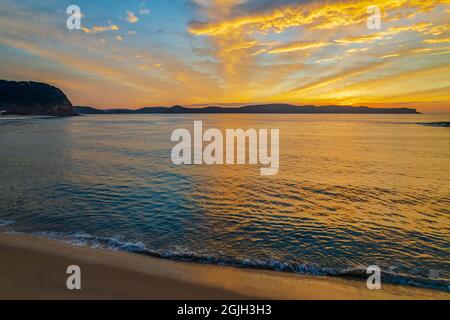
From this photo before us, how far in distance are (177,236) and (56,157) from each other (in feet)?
82.7

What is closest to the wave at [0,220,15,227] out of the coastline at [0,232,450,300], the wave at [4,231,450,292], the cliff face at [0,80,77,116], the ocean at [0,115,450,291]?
the ocean at [0,115,450,291]

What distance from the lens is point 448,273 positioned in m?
8.09

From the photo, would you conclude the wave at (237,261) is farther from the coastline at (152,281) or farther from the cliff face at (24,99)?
the cliff face at (24,99)

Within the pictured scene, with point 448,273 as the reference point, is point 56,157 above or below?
above

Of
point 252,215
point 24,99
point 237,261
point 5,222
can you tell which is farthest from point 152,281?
point 24,99

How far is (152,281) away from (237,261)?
282 cm

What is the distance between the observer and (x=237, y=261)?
855 centimetres

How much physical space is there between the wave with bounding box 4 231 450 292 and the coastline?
282mm

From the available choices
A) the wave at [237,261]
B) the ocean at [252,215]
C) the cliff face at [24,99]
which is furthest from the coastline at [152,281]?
the cliff face at [24,99]

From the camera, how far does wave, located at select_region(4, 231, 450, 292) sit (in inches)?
303

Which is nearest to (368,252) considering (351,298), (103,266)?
(351,298)

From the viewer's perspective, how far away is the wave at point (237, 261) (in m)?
7.71

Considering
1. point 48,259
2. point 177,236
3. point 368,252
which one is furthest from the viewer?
point 177,236

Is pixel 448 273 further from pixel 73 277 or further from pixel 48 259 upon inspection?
pixel 48 259
